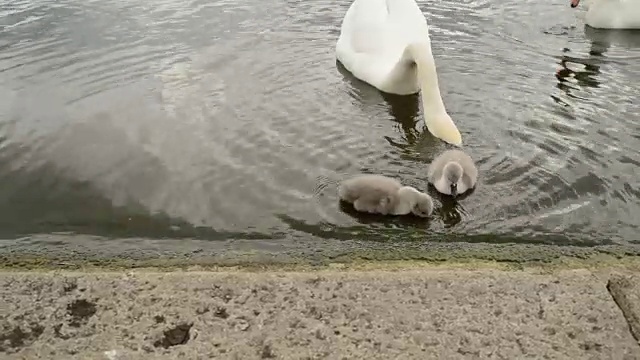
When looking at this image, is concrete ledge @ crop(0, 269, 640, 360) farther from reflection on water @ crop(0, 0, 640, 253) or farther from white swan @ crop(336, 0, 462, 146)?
white swan @ crop(336, 0, 462, 146)

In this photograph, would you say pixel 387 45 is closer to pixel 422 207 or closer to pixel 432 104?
pixel 432 104

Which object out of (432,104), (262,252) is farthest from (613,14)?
(262,252)

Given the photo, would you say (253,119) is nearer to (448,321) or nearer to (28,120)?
(28,120)

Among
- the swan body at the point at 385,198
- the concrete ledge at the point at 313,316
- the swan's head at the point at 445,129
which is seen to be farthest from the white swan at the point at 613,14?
the concrete ledge at the point at 313,316

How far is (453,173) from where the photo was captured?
4.18m

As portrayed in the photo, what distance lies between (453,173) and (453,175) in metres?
0.01

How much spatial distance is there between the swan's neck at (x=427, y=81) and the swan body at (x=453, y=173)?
0.65 meters

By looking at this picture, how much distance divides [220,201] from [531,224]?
67.5 inches

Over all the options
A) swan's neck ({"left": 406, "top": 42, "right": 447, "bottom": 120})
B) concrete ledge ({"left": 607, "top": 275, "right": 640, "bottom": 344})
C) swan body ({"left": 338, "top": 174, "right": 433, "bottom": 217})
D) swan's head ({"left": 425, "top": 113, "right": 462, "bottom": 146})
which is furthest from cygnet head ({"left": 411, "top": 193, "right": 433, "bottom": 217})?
concrete ledge ({"left": 607, "top": 275, "right": 640, "bottom": 344})

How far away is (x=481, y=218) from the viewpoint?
403cm

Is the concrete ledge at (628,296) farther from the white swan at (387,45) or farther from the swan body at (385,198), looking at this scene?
the white swan at (387,45)

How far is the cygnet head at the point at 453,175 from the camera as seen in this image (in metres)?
4.19

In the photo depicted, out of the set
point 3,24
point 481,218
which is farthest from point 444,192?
point 3,24

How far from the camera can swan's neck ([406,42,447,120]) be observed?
16.9 ft
